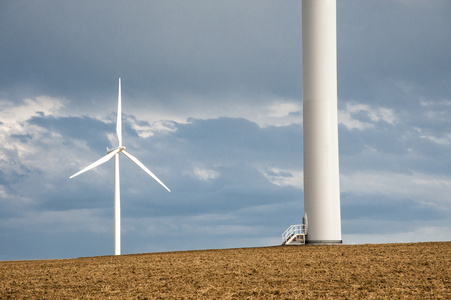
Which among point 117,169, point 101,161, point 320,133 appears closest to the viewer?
point 320,133

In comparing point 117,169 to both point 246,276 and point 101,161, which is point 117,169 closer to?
point 101,161

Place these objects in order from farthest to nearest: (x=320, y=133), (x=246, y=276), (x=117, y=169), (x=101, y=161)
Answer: (x=101, y=161) → (x=117, y=169) → (x=320, y=133) → (x=246, y=276)

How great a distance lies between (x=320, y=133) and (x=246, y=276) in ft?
61.1

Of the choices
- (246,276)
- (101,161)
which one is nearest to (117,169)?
(101,161)

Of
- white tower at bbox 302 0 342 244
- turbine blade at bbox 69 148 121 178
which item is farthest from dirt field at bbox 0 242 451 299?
turbine blade at bbox 69 148 121 178

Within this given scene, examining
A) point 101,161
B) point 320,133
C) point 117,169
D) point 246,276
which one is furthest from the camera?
point 101,161

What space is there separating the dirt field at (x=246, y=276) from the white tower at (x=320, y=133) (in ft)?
21.6

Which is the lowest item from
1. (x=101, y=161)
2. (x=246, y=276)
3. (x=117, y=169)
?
(x=246, y=276)

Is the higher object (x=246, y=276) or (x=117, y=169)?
(x=117, y=169)

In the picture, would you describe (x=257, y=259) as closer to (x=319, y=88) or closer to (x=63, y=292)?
(x=63, y=292)

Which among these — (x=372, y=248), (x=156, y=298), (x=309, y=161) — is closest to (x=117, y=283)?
(x=156, y=298)

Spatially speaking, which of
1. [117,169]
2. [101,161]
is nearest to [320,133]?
[117,169]

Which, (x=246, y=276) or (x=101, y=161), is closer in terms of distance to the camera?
(x=246, y=276)

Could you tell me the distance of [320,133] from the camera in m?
42.2
